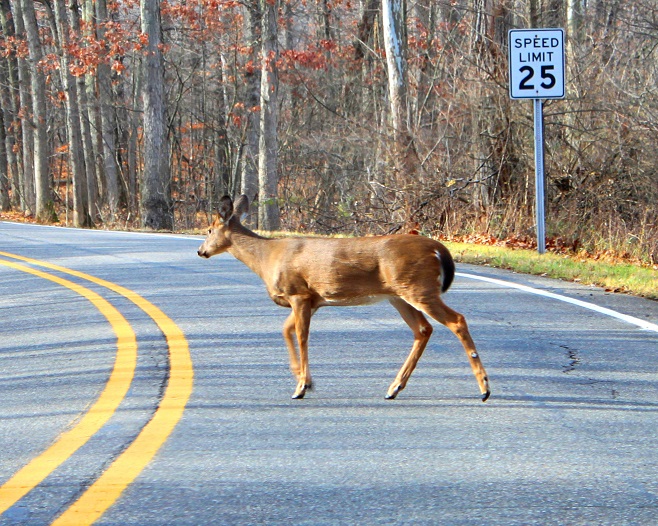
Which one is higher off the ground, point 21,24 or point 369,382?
point 21,24

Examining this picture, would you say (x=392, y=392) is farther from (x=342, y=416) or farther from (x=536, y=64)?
(x=536, y=64)

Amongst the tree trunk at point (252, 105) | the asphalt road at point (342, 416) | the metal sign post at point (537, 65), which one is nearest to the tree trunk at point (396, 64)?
the metal sign post at point (537, 65)

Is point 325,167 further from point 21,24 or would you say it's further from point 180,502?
point 180,502

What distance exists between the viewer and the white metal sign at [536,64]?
14586mm

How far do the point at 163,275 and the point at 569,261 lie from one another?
5646mm

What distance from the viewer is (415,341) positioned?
6695mm

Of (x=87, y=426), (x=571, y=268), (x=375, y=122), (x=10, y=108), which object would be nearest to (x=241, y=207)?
(x=87, y=426)

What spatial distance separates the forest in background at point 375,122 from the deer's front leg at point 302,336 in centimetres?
953

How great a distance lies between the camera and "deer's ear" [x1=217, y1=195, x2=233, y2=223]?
24.6 feet

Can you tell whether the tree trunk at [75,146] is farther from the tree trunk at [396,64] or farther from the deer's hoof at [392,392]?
the deer's hoof at [392,392]

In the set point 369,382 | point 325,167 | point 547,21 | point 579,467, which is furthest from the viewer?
point 325,167

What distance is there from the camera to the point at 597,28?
2491cm

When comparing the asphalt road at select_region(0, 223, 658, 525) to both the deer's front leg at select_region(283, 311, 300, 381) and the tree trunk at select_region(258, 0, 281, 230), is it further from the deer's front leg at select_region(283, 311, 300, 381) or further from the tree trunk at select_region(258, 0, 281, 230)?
the tree trunk at select_region(258, 0, 281, 230)

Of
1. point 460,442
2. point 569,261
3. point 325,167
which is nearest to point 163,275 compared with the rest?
point 569,261
